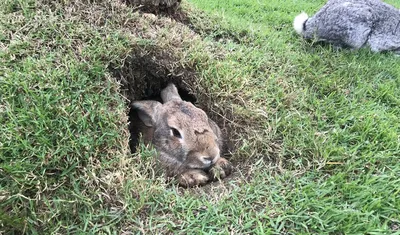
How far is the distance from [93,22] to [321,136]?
7.09 ft

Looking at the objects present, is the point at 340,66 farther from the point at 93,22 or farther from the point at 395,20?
the point at 93,22

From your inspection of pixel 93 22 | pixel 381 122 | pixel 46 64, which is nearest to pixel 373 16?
pixel 381 122

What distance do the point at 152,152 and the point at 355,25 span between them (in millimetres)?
3038

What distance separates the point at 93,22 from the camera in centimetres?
321

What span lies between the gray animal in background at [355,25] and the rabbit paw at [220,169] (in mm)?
2147

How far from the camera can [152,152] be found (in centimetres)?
267

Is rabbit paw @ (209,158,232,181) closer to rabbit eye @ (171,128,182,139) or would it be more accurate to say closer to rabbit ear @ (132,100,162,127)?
rabbit eye @ (171,128,182,139)

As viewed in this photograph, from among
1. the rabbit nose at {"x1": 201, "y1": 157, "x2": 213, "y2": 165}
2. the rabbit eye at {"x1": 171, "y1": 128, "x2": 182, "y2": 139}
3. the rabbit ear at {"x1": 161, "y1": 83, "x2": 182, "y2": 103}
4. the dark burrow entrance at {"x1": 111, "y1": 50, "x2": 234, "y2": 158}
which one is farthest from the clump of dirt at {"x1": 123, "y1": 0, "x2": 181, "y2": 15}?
the rabbit nose at {"x1": 201, "y1": 157, "x2": 213, "y2": 165}

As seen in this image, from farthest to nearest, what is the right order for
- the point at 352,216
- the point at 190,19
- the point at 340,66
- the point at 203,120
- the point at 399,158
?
the point at 190,19, the point at 340,66, the point at 203,120, the point at 399,158, the point at 352,216

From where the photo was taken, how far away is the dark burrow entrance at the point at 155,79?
3100 millimetres

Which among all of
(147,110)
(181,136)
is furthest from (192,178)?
(147,110)

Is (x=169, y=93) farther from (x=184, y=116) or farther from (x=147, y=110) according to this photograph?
(x=184, y=116)

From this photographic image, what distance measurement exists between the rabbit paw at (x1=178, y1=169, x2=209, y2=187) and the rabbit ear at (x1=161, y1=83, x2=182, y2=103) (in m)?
0.74

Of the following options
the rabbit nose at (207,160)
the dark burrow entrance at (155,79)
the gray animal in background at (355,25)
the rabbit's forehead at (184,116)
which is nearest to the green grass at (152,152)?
the dark burrow entrance at (155,79)
